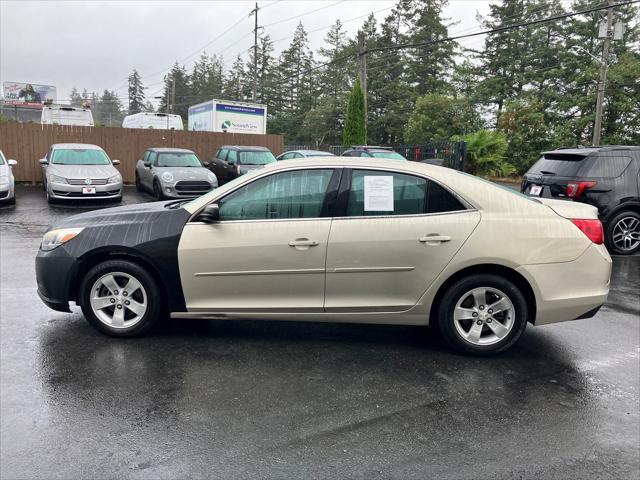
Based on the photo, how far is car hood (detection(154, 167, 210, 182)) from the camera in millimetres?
14875

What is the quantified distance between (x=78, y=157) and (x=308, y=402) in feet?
43.8

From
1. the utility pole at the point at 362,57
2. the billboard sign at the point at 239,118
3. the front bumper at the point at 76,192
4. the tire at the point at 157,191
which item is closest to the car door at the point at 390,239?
the front bumper at the point at 76,192

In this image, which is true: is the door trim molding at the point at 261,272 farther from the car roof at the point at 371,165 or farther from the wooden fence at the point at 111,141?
the wooden fence at the point at 111,141

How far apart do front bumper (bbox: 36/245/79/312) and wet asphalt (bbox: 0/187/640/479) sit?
0.36 metres

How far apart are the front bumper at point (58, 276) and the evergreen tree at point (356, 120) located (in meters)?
22.5

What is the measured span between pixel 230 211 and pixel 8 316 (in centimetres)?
266

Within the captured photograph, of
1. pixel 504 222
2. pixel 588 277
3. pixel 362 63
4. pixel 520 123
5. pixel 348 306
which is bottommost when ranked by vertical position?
pixel 348 306

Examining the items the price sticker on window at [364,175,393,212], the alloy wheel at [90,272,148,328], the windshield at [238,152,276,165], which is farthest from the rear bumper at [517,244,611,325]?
the windshield at [238,152,276,165]

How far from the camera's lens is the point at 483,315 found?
4449 mm

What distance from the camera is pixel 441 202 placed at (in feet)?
14.6

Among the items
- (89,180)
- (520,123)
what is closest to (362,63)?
(520,123)

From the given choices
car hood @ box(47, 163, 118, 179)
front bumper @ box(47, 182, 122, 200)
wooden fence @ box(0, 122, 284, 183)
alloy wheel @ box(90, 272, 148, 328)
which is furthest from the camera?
wooden fence @ box(0, 122, 284, 183)

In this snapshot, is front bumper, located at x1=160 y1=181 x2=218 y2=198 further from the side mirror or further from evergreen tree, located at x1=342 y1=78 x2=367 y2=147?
evergreen tree, located at x1=342 y1=78 x2=367 y2=147

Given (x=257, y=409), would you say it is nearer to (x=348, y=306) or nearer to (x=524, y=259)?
(x=348, y=306)
